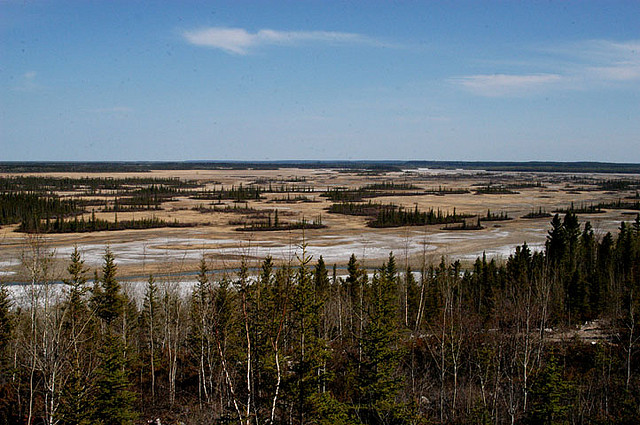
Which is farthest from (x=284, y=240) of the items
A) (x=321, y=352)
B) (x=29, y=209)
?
(x=321, y=352)

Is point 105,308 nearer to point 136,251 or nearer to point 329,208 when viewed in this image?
point 136,251

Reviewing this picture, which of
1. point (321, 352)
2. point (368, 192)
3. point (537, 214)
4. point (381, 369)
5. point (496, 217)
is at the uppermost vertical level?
point (368, 192)

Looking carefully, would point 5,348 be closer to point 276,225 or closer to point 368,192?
point 276,225

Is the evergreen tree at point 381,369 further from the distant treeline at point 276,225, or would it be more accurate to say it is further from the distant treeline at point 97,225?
the distant treeline at point 97,225

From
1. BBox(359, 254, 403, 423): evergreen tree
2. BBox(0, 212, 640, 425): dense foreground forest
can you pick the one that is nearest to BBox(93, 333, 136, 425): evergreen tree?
BBox(0, 212, 640, 425): dense foreground forest

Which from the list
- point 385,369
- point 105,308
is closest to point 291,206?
point 105,308

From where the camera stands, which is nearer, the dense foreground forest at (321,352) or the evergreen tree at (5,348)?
the dense foreground forest at (321,352)

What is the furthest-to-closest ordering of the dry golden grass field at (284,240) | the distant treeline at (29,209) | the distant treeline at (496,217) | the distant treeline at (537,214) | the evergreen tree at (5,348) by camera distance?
the distant treeline at (537,214), the distant treeline at (496,217), the distant treeline at (29,209), the dry golden grass field at (284,240), the evergreen tree at (5,348)

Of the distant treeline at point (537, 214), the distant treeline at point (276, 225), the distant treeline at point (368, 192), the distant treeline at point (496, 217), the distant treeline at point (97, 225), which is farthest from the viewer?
the distant treeline at point (368, 192)

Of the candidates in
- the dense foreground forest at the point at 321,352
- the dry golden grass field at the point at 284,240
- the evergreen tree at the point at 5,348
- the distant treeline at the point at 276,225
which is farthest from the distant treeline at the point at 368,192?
the evergreen tree at the point at 5,348
